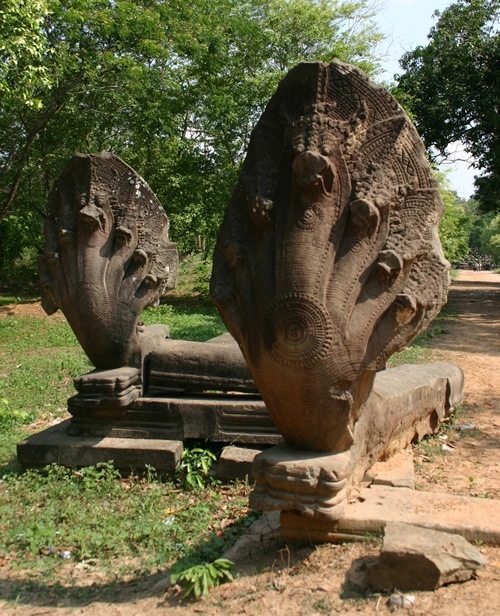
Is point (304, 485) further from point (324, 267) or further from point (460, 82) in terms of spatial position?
point (460, 82)

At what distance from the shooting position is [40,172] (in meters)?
15.1

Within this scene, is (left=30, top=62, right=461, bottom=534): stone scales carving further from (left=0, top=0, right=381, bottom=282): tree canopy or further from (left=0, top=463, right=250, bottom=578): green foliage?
(left=0, top=0, right=381, bottom=282): tree canopy

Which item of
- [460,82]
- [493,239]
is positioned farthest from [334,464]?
[493,239]

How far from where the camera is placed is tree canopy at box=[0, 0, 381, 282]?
11.4 metres

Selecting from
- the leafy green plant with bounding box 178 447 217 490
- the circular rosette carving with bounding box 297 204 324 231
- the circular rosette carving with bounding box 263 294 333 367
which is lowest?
the leafy green plant with bounding box 178 447 217 490

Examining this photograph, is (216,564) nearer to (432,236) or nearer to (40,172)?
(432,236)

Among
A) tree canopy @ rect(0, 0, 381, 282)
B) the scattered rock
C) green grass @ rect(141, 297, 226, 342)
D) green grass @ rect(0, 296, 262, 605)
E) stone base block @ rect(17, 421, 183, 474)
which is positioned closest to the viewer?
the scattered rock

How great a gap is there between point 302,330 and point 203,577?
3.43 ft

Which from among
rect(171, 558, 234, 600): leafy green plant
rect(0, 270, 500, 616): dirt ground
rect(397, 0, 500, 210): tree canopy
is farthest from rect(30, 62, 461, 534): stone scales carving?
rect(397, 0, 500, 210): tree canopy

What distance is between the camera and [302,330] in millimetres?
2357

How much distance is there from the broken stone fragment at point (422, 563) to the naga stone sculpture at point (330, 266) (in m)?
0.33

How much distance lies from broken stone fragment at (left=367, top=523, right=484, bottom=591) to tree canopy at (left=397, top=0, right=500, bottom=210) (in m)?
14.3

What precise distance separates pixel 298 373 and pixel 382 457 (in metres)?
1.47

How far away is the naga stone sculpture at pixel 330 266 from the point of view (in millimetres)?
2377
